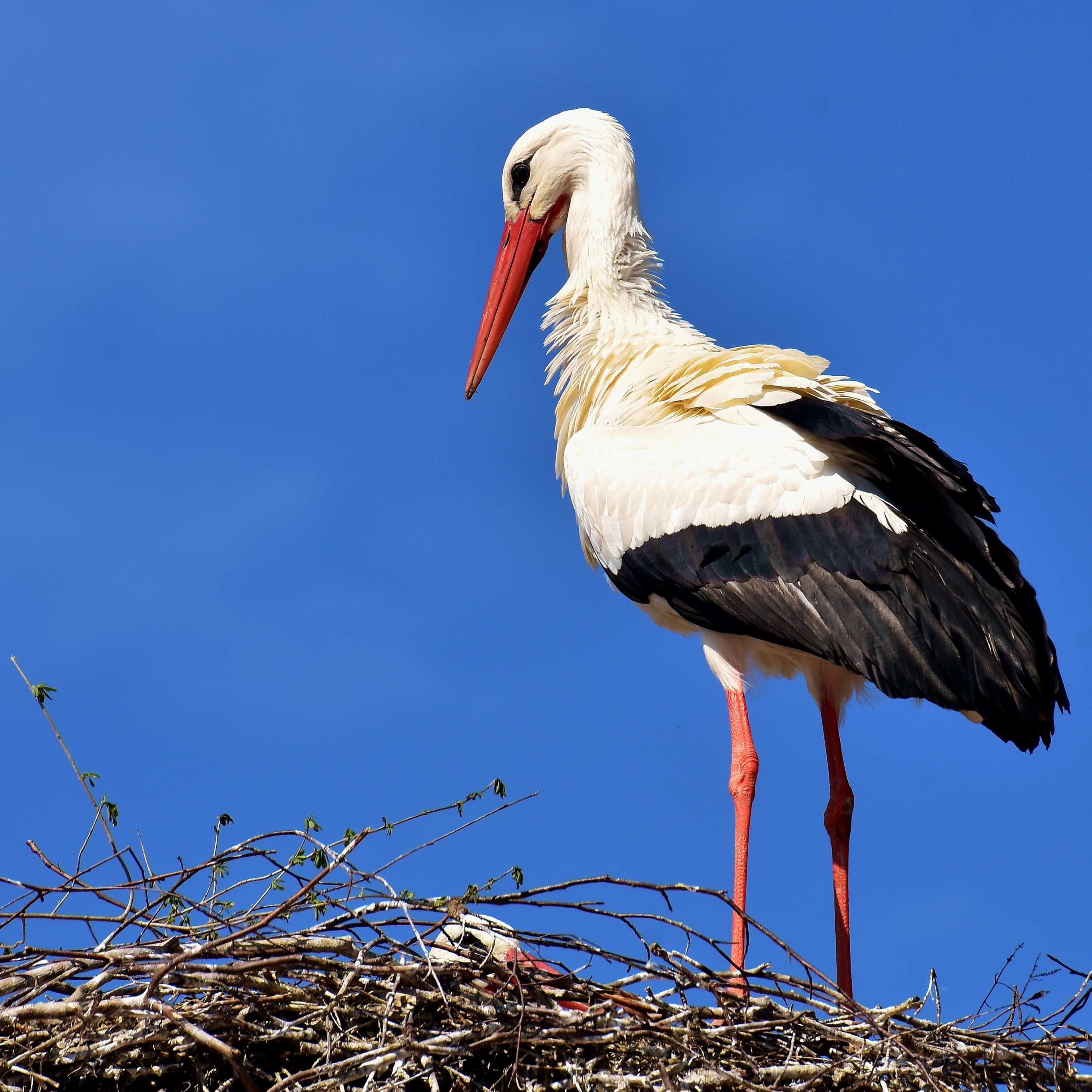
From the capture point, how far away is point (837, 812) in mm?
5480

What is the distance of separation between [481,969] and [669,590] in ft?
6.46

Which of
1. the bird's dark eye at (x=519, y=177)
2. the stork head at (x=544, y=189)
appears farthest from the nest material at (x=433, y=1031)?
the bird's dark eye at (x=519, y=177)

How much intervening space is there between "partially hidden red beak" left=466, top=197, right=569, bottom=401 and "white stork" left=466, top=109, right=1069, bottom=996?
0.68 metres

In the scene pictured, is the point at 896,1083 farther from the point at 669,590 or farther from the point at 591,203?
the point at 591,203

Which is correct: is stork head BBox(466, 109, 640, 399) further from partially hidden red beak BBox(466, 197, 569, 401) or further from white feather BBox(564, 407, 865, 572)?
white feather BBox(564, 407, 865, 572)

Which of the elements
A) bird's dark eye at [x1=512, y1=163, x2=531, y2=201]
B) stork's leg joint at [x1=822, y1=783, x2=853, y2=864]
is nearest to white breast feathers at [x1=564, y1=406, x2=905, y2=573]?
stork's leg joint at [x1=822, y1=783, x2=853, y2=864]

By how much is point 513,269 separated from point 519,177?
1.35 feet

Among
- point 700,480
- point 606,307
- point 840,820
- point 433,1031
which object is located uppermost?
point 606,307

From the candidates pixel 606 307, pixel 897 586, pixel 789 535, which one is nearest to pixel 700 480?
pixel 789 535

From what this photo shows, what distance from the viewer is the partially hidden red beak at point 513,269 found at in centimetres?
666

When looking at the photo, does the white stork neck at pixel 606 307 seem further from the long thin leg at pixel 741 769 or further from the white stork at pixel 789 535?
the long thin leg at pixel 741 769

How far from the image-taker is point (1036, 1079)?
12.2 ft

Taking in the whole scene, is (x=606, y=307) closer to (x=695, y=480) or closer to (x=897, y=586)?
(x=695, y=480)

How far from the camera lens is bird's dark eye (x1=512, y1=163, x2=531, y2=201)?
6652 millimetres
